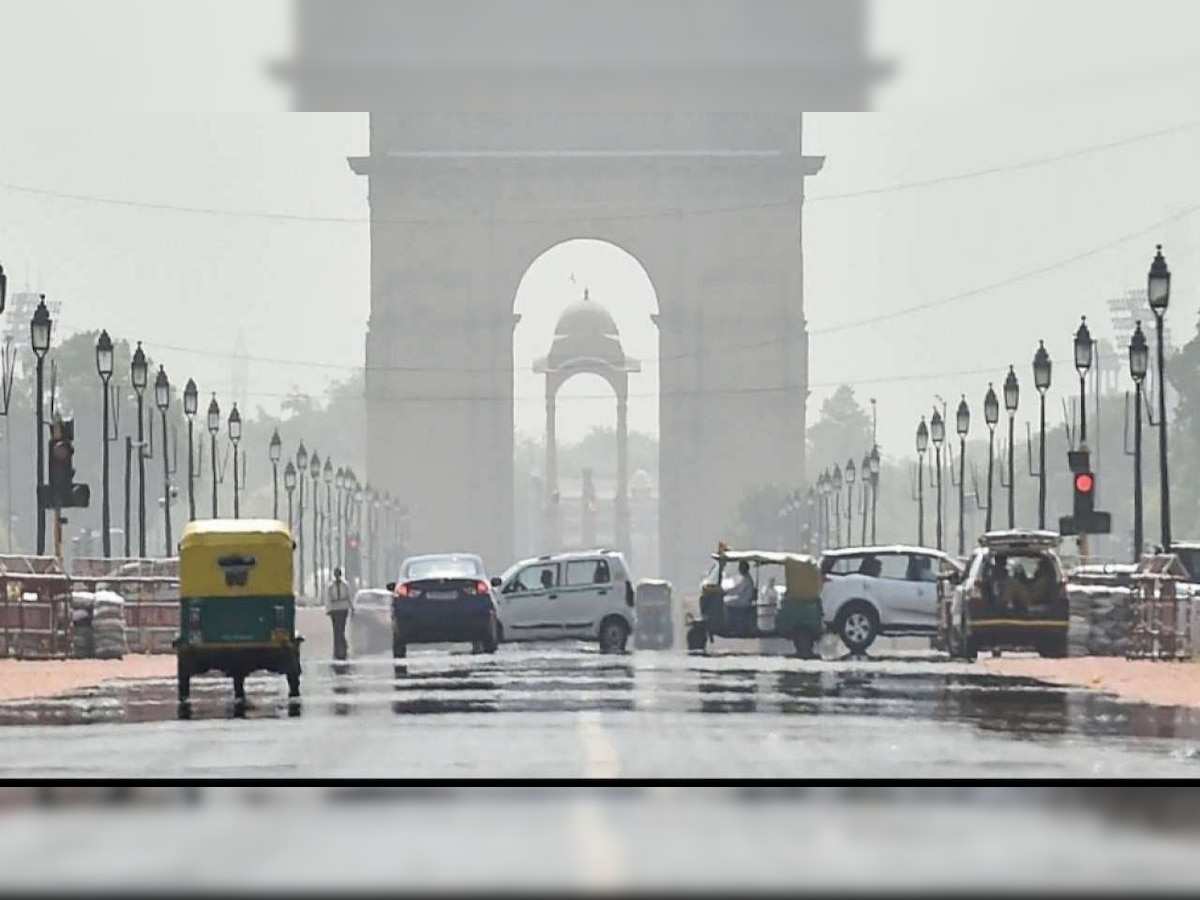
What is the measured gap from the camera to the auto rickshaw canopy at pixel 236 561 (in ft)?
107

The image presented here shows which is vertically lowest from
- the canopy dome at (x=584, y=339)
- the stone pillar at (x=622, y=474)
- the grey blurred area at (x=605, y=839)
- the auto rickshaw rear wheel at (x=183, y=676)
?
the grey blurred area at (x=605, y=839)

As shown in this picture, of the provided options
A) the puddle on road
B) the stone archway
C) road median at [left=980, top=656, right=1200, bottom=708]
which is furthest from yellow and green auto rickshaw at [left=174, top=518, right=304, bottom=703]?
the stone archway

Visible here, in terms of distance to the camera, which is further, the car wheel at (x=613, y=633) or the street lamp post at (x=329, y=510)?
the street lamp post at (x=329, y=510)

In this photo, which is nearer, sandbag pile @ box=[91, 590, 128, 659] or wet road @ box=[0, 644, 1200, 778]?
wet road @ box=[0, 644, 1200, 778]

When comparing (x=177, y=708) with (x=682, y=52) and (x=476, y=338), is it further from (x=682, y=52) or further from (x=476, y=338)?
(x=476, y=338)

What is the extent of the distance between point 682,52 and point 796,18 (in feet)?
5.96

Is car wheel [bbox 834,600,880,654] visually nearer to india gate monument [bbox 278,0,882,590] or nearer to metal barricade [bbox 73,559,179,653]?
metal barricade [bbox 73,559,179,653]

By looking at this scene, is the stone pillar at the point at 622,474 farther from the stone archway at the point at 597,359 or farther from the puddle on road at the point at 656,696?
the puddle on road at the point at 656,696

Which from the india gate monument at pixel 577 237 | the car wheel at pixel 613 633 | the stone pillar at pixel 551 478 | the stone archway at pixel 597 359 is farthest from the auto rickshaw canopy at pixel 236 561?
the stone pillar at pixel 551 478

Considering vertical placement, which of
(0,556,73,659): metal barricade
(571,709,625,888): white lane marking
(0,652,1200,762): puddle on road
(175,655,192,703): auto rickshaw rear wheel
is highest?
(0,556,73,659): metal barricade

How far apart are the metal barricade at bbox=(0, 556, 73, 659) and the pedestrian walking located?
4.71 meters

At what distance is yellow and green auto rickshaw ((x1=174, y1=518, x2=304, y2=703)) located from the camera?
32.2m

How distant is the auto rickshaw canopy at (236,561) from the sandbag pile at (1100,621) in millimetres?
15899

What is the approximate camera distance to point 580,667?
41188 millimetres
